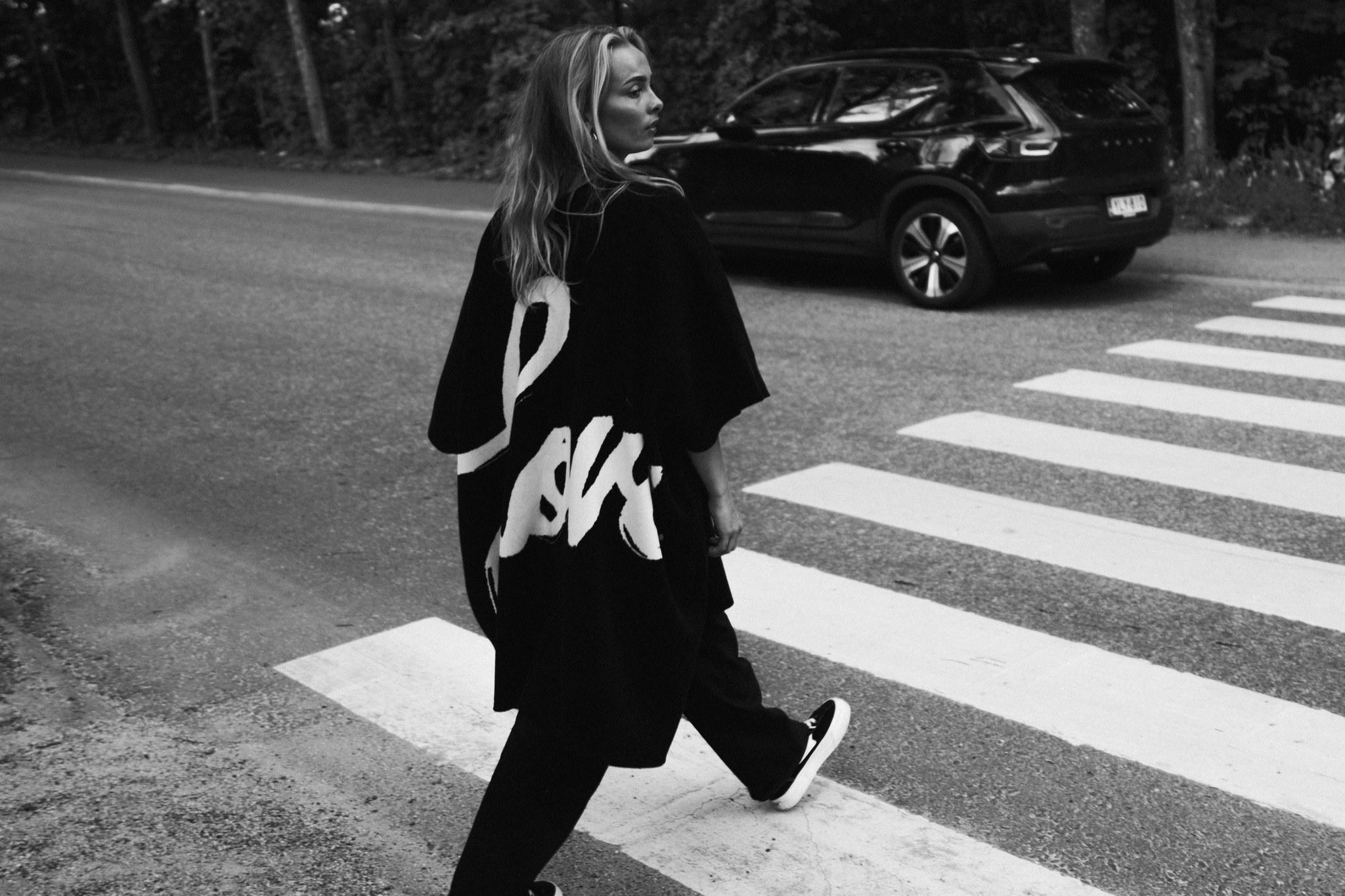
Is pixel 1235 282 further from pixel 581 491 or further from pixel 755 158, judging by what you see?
pixel 581 491

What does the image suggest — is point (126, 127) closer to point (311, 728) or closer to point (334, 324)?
point (334, 324)

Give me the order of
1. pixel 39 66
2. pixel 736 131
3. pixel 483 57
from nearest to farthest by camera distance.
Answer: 1. pixel 736 131
2. pixel 483 57
3. pixel 39 66

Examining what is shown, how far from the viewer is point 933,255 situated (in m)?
10.2

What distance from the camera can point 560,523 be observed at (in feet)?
8.95

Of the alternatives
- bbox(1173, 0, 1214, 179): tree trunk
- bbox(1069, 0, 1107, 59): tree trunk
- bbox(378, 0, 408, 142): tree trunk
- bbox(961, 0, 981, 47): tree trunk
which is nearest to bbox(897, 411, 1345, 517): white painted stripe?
bbox(1173, 0, 1214, 179): tree trunk

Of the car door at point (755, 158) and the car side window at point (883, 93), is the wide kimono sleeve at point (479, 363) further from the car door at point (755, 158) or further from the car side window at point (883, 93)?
the car door at point (755, 158)

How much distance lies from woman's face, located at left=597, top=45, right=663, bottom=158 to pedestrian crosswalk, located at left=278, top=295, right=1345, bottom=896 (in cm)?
158

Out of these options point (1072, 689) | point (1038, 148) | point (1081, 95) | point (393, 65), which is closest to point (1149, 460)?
point (1072, 689)

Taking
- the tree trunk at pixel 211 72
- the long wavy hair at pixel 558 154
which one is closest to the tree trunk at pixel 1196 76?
the long wavy hair at pixel 558 154

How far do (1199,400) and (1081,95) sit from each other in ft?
11.9

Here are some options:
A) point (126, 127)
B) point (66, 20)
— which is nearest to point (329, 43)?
point (126, 127)

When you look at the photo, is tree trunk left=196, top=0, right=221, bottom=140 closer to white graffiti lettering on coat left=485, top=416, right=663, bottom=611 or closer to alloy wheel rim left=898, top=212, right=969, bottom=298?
alloy wheel rim left=898, top=212, right=969, bottom=298

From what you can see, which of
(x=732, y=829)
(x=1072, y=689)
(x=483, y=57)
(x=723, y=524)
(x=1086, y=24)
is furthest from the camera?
(x=483, y=57)

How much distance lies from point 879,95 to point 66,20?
3995 cm
